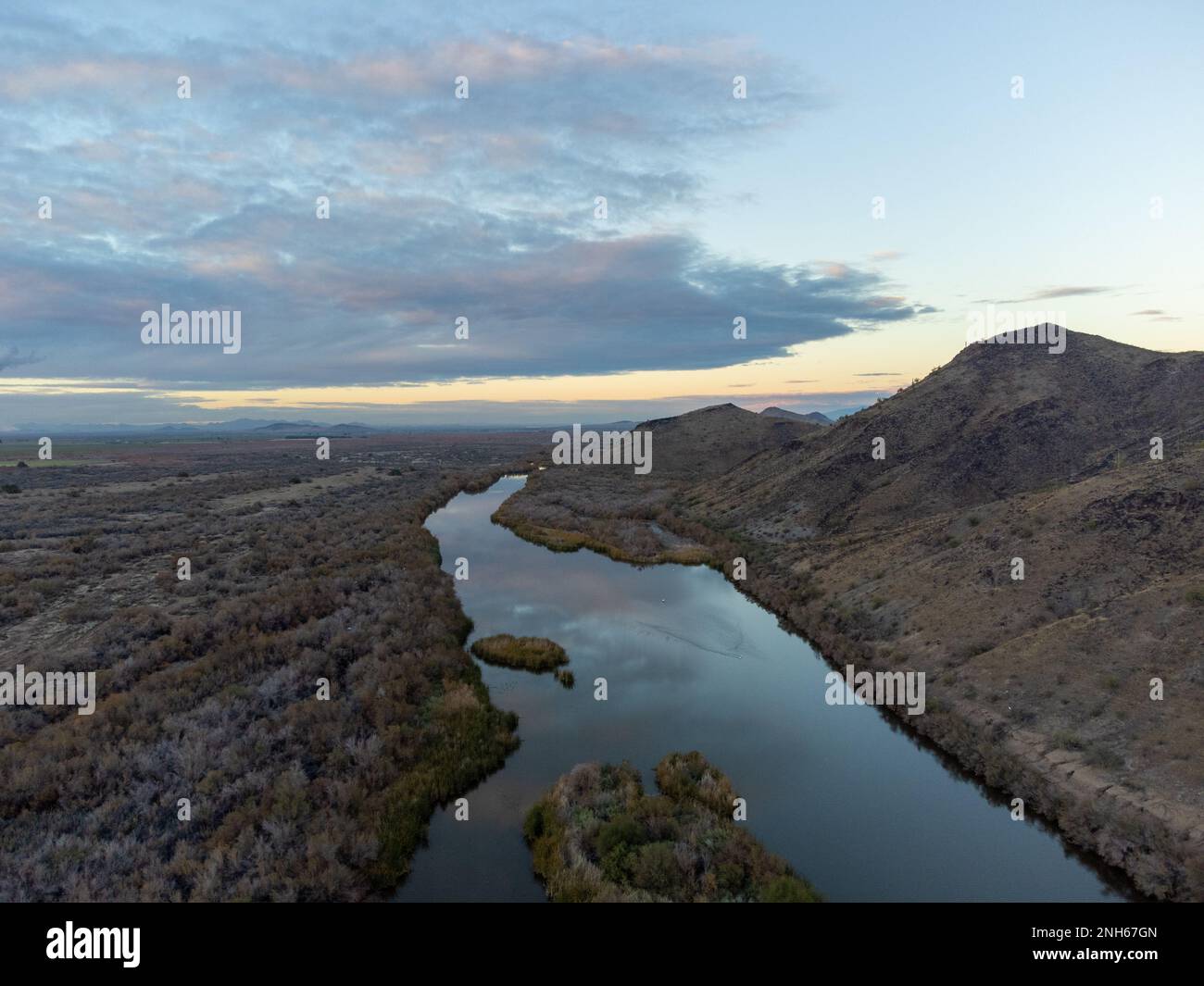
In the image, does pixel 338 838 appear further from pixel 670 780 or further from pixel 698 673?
pixel 698 673

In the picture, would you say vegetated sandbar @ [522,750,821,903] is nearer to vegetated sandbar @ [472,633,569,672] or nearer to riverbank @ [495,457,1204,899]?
riverbank @ [495,457,1204,899]

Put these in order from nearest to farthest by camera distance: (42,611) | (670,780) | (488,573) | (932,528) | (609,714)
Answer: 1. (670,780)
2. (609,714)
3. (42,611)
4. (932,528)
5. (488,573)

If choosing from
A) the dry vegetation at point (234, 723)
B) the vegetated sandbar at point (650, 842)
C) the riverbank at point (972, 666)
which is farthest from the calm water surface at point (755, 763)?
the dry vegetation at point (234, 723)

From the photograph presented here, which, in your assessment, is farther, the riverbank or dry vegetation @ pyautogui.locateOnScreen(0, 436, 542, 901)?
the riverbank

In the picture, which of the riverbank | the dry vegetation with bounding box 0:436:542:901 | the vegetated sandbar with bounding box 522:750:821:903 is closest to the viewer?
the vegetated sandbar with bounding box 522:750:821:903

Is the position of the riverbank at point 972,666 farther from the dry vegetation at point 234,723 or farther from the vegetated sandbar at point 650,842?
the dry vegetation at point 234,723

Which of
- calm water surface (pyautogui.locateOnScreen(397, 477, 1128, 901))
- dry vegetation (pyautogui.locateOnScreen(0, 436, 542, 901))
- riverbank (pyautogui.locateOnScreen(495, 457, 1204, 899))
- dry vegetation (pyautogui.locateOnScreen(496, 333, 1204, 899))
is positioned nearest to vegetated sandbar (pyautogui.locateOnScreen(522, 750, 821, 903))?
calm water surface (pyautogui.locateOnScreen(397, 477, 1128, 901))

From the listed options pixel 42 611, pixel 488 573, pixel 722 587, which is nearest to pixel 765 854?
pixel 722 587
